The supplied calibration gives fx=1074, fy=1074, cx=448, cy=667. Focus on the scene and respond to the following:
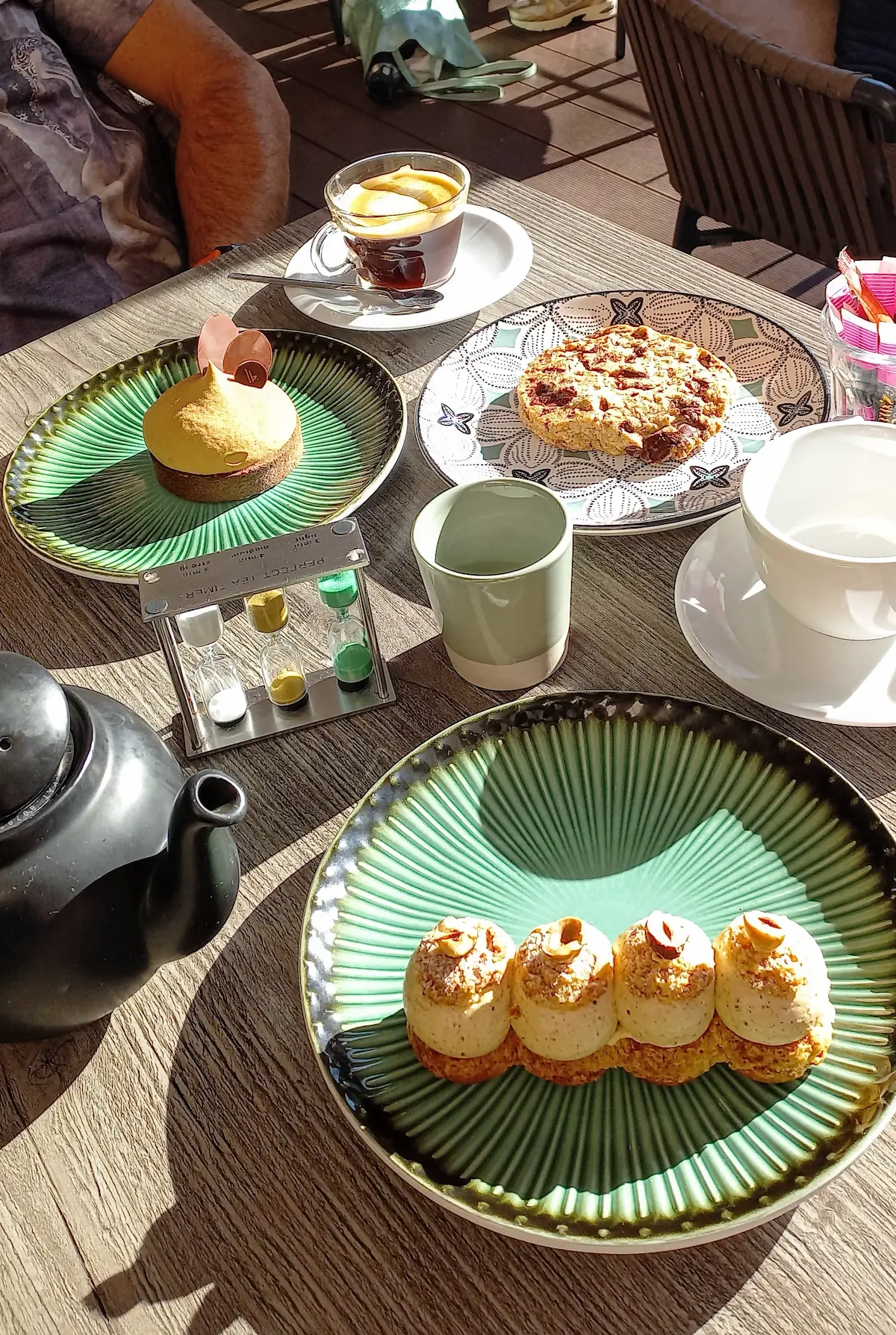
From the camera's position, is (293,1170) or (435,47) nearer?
(293,1170)

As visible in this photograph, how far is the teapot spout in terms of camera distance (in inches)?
18.3

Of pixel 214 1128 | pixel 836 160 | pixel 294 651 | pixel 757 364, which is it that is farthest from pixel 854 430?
pixel 836 160

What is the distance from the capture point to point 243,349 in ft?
2.77

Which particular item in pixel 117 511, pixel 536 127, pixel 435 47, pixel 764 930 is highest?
pixel 764 930

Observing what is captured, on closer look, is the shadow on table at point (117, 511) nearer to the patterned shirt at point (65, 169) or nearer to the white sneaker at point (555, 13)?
the patterned shirt at point (65, 169)

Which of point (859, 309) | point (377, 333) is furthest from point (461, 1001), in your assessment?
point (377, 333)

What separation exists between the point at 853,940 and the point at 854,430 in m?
0.32

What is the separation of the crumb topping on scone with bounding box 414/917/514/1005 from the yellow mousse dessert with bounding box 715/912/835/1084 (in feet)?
0.32

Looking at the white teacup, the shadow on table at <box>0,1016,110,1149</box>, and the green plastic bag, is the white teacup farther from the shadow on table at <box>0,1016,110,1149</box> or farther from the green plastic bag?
the green plastic bag

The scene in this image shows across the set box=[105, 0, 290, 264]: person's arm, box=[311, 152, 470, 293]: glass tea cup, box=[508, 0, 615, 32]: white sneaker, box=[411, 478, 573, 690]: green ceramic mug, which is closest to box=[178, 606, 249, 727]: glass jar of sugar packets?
box=[411, 478, 573, 690]: green ceramic mug

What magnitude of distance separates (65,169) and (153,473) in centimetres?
84

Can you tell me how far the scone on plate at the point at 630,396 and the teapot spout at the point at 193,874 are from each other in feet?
1.52

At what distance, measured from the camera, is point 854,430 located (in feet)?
2.17

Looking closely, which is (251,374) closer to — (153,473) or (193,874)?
(153,473)
